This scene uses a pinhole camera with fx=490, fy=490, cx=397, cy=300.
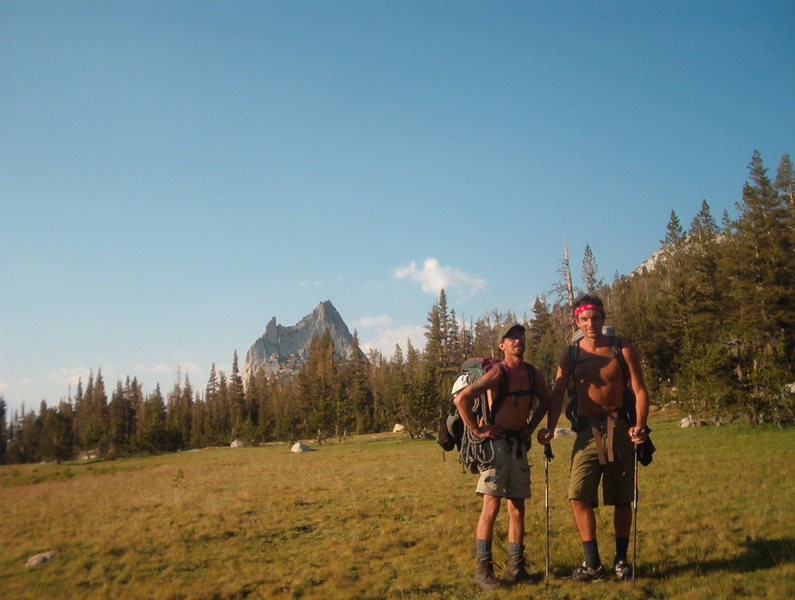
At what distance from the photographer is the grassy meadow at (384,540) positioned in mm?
5297

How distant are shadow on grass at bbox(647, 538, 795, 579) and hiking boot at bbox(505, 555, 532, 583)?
128 centimetres

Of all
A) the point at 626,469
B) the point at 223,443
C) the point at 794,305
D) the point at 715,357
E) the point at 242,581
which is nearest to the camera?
the point at 626,469

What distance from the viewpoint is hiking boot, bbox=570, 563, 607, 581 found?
16.1 ft

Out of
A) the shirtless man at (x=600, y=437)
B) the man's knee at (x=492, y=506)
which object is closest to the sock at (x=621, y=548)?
the shirtless man at (x=600, y=437)

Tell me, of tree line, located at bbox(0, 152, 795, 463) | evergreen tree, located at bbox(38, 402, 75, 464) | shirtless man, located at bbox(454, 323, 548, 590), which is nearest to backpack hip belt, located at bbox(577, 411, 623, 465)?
shirtless man, located at bbox(454, 323, 548, 590)

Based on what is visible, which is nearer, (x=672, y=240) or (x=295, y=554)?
(x=295, y=554)

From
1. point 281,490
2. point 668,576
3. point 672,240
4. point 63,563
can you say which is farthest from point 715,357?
point 672,240

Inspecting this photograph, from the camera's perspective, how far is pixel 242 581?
246 inches

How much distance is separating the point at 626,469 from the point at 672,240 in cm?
8661

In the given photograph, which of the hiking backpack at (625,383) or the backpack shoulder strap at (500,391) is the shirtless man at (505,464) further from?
the hiking backpack at (625,383)

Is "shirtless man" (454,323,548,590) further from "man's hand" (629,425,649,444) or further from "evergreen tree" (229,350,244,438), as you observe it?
"evergreen tree" (229,350,244,438)

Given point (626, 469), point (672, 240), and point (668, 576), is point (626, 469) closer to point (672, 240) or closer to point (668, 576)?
point (668, 576)

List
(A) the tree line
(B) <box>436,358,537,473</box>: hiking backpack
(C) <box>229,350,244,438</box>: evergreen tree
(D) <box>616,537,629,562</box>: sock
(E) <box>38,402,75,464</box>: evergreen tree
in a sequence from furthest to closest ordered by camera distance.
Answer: (C) <box>229,350,244,438</box>: evergreen tree → (E) <box>38,402,75,464</box>: evergreen tree → (A) the tree line → (B) <box>436,358,537,473</box>: hiking backpack → (D) <box>616,537,629,562</box>: sock

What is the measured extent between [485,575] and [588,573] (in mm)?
1026
